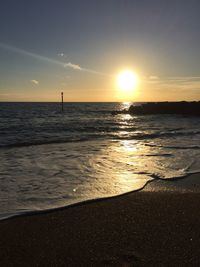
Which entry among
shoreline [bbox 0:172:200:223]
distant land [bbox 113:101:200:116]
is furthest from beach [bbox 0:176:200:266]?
distant land [bbox 113:101:200:116]

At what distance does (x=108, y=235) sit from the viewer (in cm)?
454

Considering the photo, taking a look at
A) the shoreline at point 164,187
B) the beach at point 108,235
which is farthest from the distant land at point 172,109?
the beach at point 108,235

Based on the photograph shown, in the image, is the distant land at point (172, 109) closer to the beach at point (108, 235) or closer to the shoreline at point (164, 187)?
the shoreline at point (164, 187)

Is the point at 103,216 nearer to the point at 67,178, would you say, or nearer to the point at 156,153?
the point at 67,178

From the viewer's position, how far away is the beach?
A: 153 inches

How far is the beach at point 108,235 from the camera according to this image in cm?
388

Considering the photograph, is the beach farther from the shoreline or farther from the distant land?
the distant land

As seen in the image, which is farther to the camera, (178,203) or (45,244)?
(178,203)

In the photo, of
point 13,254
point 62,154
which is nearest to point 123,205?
point 13,254

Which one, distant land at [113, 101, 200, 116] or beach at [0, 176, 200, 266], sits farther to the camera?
distant land at [113, 101, 200, 116]

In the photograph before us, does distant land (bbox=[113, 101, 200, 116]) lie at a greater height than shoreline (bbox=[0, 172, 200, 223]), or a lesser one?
greater

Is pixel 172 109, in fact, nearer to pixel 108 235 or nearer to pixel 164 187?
pixel 164 187

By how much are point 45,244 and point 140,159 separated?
7216 mm

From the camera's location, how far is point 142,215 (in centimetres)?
534
